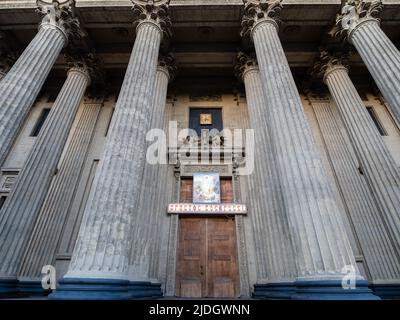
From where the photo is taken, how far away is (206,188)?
937 centimetres

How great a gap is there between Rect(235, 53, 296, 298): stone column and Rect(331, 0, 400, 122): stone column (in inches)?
125

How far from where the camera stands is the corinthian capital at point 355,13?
24.0ft

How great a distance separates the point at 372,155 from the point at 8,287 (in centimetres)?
1135

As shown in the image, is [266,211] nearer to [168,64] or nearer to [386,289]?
[386,289]

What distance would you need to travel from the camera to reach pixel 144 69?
20.5 feet

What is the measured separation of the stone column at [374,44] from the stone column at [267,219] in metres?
3.19

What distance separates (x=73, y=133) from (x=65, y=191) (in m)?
2.79

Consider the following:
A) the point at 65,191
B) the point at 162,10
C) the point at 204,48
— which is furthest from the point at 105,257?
the point at 204,48

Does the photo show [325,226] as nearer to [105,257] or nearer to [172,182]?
[105,257]

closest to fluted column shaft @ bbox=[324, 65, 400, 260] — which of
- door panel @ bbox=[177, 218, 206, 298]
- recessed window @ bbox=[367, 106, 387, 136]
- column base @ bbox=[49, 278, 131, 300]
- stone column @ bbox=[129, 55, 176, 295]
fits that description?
recessed window @ bbox=[367, 106, 387, 136]

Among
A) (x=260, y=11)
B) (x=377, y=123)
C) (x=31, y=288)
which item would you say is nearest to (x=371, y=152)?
(x=377, y=123)

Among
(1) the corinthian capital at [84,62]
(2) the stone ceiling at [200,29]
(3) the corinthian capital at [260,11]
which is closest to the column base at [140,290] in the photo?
(3) the corinthian capital at [260,11]

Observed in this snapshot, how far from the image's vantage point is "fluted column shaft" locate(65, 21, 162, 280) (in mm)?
3732

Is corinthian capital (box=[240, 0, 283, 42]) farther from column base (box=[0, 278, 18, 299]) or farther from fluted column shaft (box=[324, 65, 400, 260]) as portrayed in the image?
column base (box=[0, 278, 18, 299])
